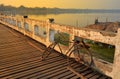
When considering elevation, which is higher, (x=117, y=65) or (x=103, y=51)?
(x=117, y=65)

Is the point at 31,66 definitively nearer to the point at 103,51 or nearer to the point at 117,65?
the point at 117,65

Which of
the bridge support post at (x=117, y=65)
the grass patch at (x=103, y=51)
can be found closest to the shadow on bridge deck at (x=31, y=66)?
the bridge support post at (x=117, y=65)

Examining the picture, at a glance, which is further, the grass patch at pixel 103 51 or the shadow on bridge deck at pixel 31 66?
the grass patch at pixel 103 51

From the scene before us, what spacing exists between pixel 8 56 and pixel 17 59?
2.18 ft

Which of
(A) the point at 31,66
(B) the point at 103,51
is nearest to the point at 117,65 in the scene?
(A) the point at 31,66

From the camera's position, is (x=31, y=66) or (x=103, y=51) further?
(x=103, y=51)

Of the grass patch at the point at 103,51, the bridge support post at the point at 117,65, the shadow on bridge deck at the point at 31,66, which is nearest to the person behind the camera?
the bridge support post at the point at 117,65

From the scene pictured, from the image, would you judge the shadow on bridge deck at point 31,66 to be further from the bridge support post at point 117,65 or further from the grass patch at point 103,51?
the grass patch at point 103,51

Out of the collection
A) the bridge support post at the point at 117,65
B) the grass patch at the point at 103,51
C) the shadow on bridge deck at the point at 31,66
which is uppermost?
the bridge support post at the point at 117,65

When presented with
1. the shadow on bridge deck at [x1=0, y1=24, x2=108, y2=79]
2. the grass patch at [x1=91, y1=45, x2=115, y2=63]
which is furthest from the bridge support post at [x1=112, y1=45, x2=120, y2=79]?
the grass patch at [x1=91, y1=45, x2=115, y2=63]

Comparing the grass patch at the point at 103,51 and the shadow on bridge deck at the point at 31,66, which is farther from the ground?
the shadow on bridge deck at the point at 31,66

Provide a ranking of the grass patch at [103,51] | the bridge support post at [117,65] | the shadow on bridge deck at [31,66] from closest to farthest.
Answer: the bridge support post at [117,65]
the shadow on bridge deck at [31,66]
the grass patch at [103,51]

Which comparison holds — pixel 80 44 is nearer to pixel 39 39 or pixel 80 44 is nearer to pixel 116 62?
pixel 116 62

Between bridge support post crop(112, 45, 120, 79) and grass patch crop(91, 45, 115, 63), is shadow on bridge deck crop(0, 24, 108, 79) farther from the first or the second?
grass patch crop(91, 45, 115, 63)
